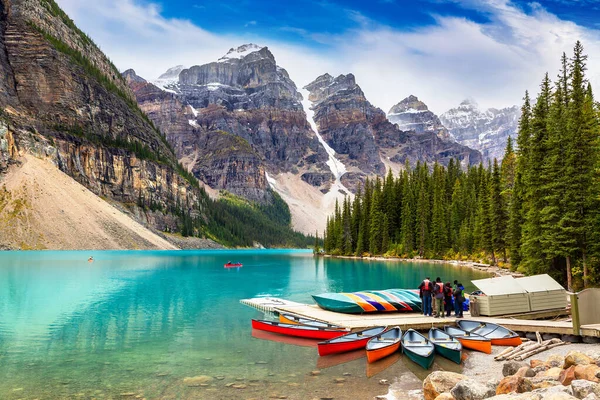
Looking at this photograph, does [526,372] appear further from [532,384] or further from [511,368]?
[532,384]

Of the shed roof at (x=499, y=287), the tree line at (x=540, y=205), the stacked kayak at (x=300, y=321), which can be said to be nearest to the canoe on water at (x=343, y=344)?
the stacked kayak at (x=300, y=321)

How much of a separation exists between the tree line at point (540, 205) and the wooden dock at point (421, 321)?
9454 millimetres

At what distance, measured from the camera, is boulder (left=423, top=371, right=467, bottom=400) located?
14.6 metres

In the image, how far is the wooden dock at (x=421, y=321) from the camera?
22.8 m

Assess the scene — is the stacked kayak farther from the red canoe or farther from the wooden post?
the wooden post

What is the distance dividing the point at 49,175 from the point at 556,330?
15486 cm

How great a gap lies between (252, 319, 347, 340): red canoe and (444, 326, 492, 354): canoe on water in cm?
588

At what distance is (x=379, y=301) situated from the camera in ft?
99.8

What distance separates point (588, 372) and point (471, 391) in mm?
3306

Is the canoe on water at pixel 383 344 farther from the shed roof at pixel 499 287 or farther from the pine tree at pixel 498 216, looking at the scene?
the pine tree at pixel 498 216

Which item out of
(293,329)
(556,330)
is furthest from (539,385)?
(293,329)

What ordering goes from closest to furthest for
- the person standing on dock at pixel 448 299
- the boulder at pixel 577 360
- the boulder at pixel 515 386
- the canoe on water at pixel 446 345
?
the boulder at pixel 515 386, the boulder at pixel 577 360, the canoe on water at pixel 446 345, the person standing on dock at pixel 448 299

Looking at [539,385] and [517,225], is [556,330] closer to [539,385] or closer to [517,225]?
[539,385]

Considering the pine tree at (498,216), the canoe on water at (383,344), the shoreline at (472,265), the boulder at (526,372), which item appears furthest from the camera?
the pine tree at (498,216)
